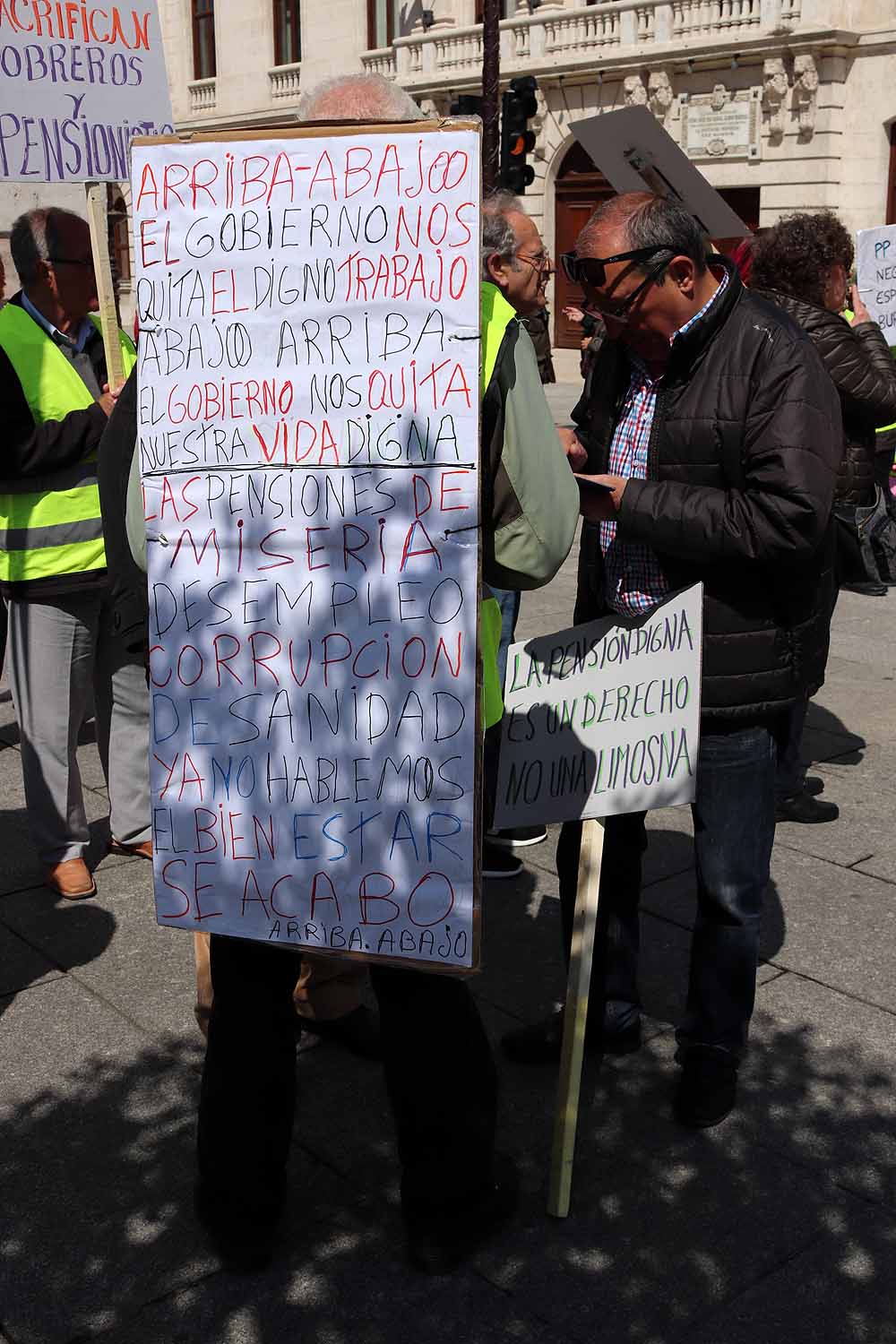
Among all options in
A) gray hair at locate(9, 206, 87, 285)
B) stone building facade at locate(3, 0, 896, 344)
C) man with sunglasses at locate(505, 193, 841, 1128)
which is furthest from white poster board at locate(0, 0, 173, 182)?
stone building facade at locate(3, 0, 896, 344)

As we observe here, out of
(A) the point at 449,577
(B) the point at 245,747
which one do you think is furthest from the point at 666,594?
(B) the point at 245,747

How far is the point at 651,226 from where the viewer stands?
2.87m

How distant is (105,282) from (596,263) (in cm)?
153

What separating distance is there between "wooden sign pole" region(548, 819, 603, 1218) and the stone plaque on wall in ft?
73.5

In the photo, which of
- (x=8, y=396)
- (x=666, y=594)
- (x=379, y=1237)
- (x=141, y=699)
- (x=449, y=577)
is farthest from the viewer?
(x=141, y=699)

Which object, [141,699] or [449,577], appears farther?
[141,699]

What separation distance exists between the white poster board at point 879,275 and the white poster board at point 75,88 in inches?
179

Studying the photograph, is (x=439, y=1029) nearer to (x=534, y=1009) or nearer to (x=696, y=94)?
(x=534, y=1009)

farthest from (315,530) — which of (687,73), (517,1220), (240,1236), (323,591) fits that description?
(687,73)

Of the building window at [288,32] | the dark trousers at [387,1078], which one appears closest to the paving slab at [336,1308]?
the dark trousers at [387,1078]

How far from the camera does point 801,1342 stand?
2477mm

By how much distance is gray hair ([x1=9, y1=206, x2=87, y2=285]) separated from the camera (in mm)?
4121

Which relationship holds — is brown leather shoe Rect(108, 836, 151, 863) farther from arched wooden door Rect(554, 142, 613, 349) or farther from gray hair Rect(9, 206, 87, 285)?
arched wooden door Rect(554, 142, 613, 349)

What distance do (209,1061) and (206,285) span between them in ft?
Result: 4.43
